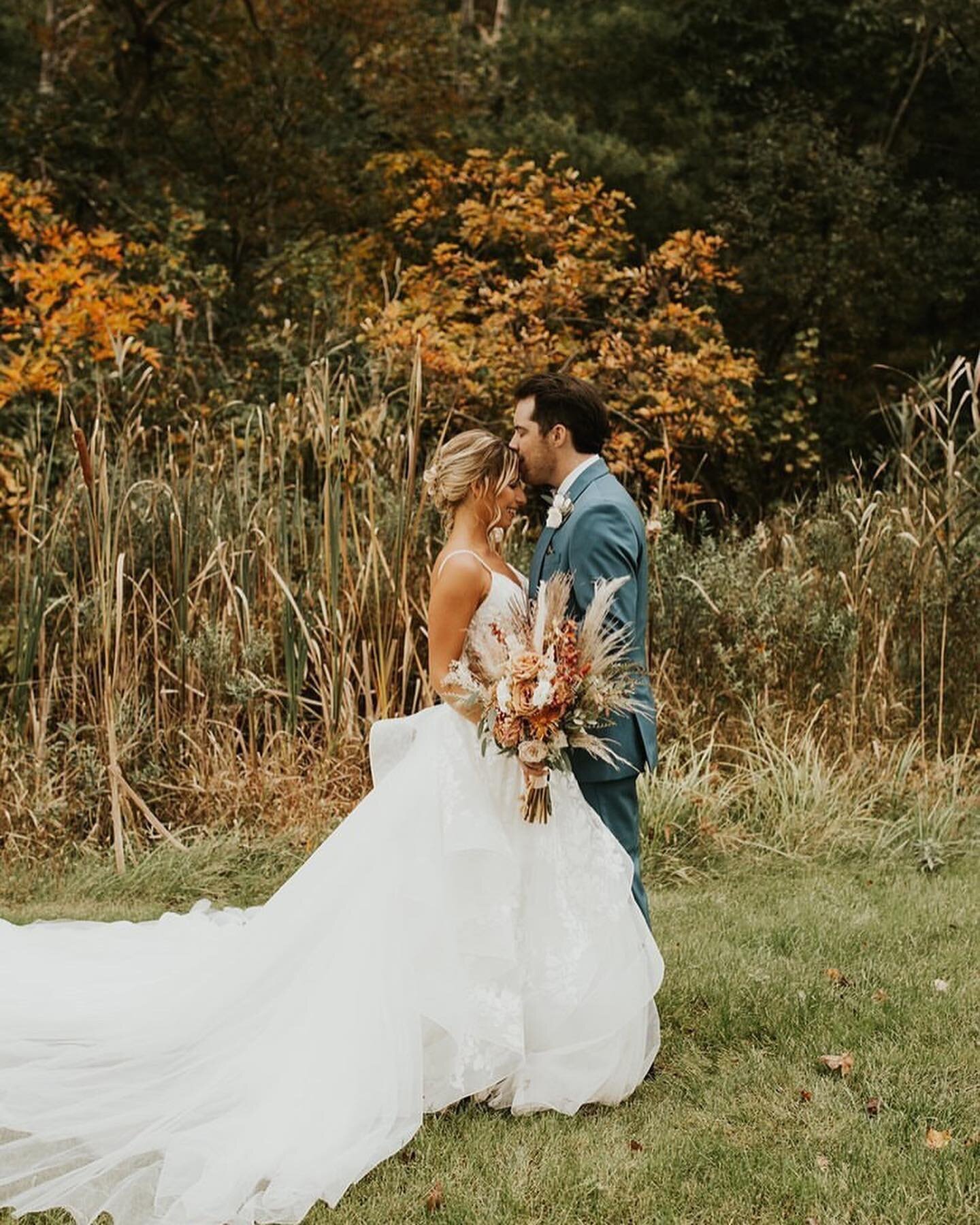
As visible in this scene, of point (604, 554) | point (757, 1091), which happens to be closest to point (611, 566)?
point (604, 554)

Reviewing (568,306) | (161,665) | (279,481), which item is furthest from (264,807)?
(568,306)

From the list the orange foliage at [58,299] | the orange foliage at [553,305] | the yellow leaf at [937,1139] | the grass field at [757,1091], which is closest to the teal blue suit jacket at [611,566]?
the grass field at [757,1091]

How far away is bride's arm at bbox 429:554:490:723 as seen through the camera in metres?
3.82

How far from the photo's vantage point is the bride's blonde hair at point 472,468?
3873 mm

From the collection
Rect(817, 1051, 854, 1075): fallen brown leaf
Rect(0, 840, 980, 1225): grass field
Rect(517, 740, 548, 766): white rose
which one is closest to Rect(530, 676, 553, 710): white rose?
Rect(517, 740, 548, 766): white rose

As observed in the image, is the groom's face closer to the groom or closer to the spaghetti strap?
the groom

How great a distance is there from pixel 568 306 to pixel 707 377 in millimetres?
1310

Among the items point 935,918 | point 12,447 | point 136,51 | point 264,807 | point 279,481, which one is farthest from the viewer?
point 136,51

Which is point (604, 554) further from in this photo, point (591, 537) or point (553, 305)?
point (553, 305)

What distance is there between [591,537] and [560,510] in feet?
0.49

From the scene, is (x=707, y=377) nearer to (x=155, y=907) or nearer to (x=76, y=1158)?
(x=155, y=907)

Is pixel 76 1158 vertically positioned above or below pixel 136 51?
below

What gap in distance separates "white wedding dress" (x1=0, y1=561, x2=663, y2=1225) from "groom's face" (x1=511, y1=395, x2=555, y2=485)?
1.08 feet

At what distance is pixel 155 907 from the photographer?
5.43m
